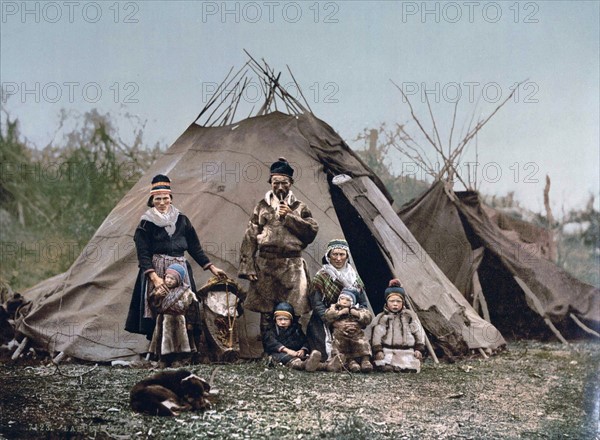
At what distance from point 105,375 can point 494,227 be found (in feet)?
17.1

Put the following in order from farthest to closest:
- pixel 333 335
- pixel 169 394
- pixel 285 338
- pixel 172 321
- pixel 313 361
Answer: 1. pixel 285 338
2. pixel 333 335
3. pixel 172 321
4. pixel 313 361
5. pixel 169 394

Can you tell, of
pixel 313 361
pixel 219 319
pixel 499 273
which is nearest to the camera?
pixel 313 361

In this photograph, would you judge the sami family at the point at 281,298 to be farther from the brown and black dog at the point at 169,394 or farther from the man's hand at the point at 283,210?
the brown and black dog at the point at 169,394

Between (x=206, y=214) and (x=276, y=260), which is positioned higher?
(x=206, y=214)

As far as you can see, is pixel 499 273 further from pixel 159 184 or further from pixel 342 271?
pixel 159 184

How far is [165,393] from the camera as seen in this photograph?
5.04m

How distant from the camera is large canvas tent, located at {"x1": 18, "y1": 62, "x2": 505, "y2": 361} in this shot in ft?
23.9

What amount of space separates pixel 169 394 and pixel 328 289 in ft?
6.64

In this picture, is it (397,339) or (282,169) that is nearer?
(397,339)

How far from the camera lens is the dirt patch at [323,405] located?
4816 mm

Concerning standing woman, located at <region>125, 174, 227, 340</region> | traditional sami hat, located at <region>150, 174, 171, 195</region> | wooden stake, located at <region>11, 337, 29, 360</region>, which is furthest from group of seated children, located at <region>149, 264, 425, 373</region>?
wooden stake, located at <region>11, 337, 29, 360</region>

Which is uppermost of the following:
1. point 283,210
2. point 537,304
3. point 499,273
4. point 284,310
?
point 283,210

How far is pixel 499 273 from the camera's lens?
9.49 meters

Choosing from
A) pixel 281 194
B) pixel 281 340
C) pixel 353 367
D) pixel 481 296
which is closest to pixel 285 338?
pixel 281 340
